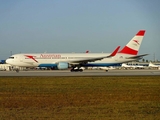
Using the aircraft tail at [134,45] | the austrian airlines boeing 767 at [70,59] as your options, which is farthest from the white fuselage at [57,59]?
the aircraft tail at [134,45]

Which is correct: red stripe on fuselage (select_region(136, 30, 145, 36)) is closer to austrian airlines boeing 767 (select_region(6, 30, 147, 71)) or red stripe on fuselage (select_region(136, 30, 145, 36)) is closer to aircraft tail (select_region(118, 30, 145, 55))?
aircraft tail (select_region(118, 30, 145, 55))

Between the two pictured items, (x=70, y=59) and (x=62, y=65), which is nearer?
(x=62, y=65)

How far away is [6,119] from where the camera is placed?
12.4 m

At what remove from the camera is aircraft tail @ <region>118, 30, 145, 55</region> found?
68938mm

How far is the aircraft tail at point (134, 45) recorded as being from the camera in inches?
2714

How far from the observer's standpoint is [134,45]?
228 ft

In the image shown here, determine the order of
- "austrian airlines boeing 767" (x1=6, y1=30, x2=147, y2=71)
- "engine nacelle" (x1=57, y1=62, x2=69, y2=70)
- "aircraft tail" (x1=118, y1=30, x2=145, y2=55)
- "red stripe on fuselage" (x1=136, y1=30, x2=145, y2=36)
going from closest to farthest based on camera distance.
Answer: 1. "engine nacelle" (x1=57, y1=62, x2=69, y2=70)
2. "austrian airlines boeing 767" (x1=6, y1=30, x2=147, y2=71)
3. "aircraft tail" (x1=118, y1=30, x2=145, y2=55)
4. "red stripe on fuselage" (x1=136, y1=30, x2=145, y2=36)

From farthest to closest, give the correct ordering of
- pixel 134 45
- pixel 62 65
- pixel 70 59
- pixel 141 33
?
pixel 141 33
pixel 134 45
pixel 70 59
pixel 62 65

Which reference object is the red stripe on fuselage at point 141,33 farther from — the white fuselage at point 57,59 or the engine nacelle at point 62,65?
the engine nacelle at point 62,65

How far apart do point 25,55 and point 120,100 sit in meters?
51.6

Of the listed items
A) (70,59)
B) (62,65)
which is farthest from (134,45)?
(62,65)

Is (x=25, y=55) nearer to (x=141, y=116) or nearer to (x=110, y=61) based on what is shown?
(x=110, y=61)

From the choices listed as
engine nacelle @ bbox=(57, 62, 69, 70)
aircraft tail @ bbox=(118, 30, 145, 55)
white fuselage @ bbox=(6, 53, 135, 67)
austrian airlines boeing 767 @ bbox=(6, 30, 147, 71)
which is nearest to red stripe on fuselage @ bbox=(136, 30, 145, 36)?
aircraft tail @ bbox=(118, 30, 145, 55)

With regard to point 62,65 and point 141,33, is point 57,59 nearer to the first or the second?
point 62,65
